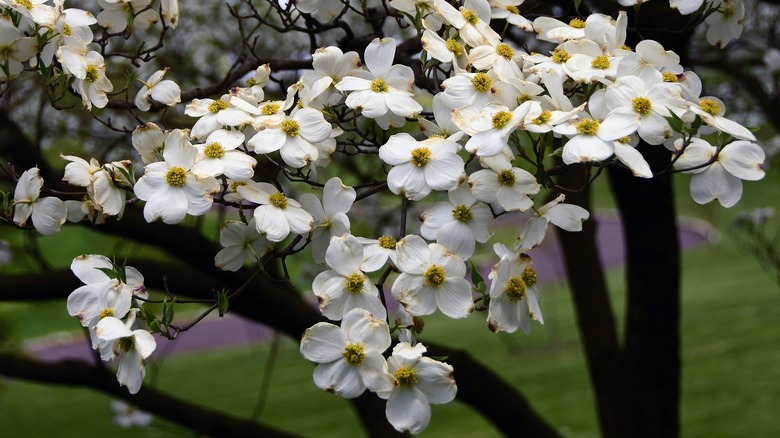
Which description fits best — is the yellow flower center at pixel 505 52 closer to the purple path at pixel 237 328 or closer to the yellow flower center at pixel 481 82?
the yellow flower center at pixel 481 82

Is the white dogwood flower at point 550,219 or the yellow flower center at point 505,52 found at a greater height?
the yellow flower center at point 505,52

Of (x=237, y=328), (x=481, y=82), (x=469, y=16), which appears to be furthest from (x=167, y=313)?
(x=237, y=328)

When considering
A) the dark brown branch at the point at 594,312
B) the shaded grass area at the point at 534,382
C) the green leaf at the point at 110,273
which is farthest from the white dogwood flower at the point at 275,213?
the shaded grass area at the point at 534,382

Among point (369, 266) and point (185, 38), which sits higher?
point (369, 266)

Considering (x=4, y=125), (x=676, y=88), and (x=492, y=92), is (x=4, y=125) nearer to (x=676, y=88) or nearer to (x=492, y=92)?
(x=492, y=92)

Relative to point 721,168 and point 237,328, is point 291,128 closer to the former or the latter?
point 721,168

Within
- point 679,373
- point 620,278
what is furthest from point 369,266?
point 620,278

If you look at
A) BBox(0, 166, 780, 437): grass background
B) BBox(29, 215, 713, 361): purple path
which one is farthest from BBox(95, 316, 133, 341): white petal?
BBox(29, 215, 713, 361): purple path
